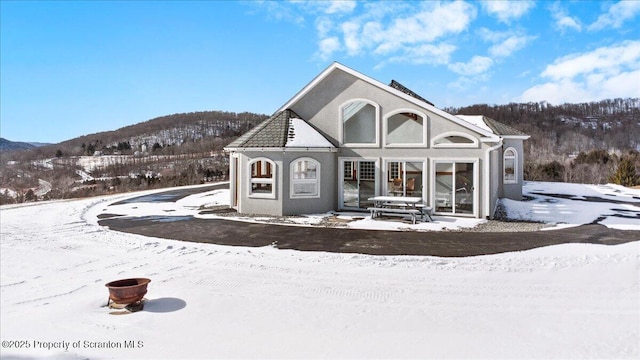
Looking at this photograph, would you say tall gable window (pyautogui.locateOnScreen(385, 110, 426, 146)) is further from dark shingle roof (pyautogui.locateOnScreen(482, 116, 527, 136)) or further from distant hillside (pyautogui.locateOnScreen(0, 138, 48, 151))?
distant hillside (pyautogui.locateOnScreen(0, 138, 48, 151))

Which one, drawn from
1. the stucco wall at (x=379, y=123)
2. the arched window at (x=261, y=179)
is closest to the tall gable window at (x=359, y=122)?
the stucco wall at (x=379, y=123)

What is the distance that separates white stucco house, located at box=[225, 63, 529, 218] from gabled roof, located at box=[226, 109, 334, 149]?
1.6 inches

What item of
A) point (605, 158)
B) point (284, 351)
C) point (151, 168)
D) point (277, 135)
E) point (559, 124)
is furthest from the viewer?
point (559, 124)

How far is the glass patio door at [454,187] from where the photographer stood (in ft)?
43.4

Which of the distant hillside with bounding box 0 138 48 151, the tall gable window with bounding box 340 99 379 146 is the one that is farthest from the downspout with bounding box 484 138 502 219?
the distant hillside with bounding box 0 138 48 151

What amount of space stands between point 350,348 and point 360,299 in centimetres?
147

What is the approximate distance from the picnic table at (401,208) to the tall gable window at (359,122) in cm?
245

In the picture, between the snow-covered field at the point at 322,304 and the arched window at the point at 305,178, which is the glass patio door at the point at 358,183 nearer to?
the arched window at the point at 305,178

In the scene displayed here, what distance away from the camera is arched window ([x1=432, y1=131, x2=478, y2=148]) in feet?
43.0

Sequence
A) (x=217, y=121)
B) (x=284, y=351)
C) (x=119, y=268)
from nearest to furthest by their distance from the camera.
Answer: (x=284, y=351) → (x=119, y=268) → (x=217, y=121)

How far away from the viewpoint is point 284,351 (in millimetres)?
4469

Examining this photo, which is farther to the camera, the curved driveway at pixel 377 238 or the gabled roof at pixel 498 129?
the gabled roof at pixel 498 129

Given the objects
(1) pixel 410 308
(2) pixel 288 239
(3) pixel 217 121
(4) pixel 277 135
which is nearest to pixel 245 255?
(2) pixel 288 239

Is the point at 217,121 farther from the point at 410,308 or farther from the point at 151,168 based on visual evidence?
the point at 410,308
